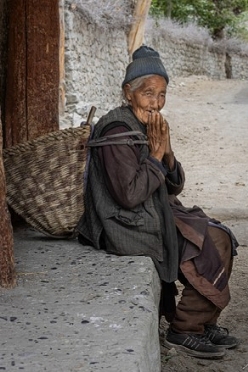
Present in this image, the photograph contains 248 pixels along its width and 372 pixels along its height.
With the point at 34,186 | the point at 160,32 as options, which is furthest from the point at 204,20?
the point at 34,186

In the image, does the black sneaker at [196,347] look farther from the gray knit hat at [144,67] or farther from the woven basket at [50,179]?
the gray knit hat at [144,67]

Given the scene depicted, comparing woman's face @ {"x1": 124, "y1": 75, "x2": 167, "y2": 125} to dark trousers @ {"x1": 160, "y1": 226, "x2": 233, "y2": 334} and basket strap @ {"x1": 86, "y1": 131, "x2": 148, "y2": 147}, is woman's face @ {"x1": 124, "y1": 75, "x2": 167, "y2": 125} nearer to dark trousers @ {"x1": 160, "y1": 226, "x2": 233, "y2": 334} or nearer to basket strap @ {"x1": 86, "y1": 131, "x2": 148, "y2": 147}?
basket strap @ {"x1": 86, "y1": 131, "x2": 148, "y2": 147}

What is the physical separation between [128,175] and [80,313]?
28.0 inches

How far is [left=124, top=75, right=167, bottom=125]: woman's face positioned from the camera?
3123 mm

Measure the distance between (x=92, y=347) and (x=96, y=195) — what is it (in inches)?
41.8

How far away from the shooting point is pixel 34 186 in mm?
3340

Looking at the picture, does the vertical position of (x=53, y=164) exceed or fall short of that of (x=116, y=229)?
it exceeds it

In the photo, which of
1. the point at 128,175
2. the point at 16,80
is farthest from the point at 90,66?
the point at 128,175

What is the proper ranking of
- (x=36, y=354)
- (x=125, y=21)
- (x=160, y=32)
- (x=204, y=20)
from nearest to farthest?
(x=36, y=354), (x=125, y=21), (x=160, y=32), (x=204, y=20)

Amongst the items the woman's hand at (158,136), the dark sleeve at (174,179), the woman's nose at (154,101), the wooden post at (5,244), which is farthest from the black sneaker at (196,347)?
the woman's nose at (154,101)

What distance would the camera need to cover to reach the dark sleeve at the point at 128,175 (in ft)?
9.77

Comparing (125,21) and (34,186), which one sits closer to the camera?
(34,186)

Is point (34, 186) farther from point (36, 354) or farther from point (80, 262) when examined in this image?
point (36, 354)

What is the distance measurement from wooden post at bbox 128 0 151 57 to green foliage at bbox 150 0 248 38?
855 centimetres
